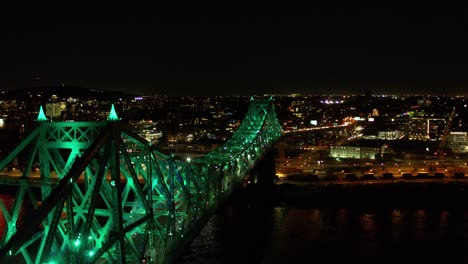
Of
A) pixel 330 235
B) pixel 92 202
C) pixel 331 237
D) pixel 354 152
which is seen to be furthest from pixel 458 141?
pixel 92 202

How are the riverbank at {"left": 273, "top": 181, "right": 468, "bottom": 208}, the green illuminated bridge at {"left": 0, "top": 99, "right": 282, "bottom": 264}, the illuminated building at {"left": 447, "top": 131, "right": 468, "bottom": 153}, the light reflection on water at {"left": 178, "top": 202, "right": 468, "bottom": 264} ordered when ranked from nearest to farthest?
the green illuminated bridge at {"left": 0, "top": 99, "right": 282, "bottom": 264}, the light reflection on water at {"left": 178, "top": 202, "right": 468, "bottom": 264}, the riverbank at {"left": 273, "top": 181, "right": 468, "bottom": 208}, the illuminated building at {"left": 447, "top": 131, "right": 468, "bottom": 153}

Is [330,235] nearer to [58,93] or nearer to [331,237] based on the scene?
[331,237]

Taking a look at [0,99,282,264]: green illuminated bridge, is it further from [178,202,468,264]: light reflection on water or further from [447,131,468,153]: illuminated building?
[447,131,468,153]: illuminated building

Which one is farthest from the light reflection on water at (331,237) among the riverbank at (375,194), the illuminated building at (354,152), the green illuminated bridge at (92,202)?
the illuminated building at (354,152)

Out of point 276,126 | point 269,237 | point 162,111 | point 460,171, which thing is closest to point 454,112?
point 162,111

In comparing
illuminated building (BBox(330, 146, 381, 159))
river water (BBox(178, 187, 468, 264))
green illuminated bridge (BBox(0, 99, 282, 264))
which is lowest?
illuminated building (BBox(330, 146, 381, 159))

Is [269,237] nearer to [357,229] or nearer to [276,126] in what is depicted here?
[357,229]

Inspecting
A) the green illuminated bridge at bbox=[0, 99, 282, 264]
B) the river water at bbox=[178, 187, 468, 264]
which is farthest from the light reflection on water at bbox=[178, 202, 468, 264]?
the green illuminated bridge at bbox=[0, 99, 282, 264]

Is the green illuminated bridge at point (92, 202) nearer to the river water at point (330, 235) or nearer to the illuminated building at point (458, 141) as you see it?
the river water at point (330, 235)
